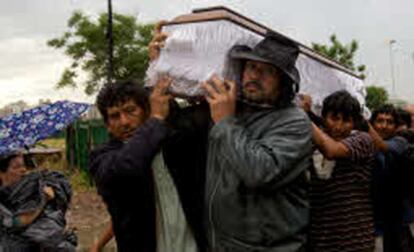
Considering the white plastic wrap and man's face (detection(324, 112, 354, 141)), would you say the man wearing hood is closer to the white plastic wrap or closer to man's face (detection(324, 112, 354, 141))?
the white plastic wrap

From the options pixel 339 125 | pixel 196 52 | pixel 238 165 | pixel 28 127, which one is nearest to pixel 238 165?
pixel 238 165

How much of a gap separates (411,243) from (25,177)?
8.77 feet

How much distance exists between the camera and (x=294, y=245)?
7.94ft

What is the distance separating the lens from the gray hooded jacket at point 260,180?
226cm

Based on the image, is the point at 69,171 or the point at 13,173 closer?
the point at 13,173

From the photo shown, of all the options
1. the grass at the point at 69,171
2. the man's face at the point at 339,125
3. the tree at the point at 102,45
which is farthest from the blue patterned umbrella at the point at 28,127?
the tree at the point at 102,45

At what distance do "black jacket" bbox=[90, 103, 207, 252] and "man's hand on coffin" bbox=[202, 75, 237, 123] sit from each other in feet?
0.80

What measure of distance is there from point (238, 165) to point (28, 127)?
2332 mm

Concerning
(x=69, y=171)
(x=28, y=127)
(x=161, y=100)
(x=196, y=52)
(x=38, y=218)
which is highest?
(x=196, y=52)

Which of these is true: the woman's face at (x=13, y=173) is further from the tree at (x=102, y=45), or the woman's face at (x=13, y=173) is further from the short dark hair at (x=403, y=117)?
the tree at (x=102, y=45)

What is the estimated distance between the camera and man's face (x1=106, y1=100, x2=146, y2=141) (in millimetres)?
2736

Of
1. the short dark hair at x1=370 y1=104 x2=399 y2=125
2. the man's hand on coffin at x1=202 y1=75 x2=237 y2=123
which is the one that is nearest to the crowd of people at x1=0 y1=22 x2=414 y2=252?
the man's hand on coffin at x1=202 y1=75 x2=237 y2=123

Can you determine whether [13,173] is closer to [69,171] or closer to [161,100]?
[161,100]

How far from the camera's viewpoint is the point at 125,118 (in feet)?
9.01
